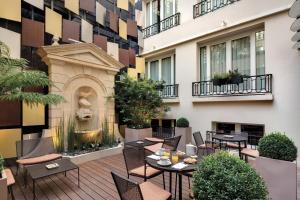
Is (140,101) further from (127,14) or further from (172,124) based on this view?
(127,14)

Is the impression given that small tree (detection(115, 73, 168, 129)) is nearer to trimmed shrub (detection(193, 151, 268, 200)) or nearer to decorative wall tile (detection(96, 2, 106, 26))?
decorative wall tile (detection(96, 2, 106, 26))

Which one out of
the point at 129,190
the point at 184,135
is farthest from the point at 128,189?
the point at 184,135

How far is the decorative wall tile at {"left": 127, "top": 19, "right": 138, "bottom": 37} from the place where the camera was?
32.6 ft

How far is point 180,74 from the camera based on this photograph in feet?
29.6

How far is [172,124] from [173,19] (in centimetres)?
487

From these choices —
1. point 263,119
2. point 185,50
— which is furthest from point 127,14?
point 263,119

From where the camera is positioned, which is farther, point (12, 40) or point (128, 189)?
point (12, 40)

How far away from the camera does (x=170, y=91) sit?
9.59 meters

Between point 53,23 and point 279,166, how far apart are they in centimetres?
721

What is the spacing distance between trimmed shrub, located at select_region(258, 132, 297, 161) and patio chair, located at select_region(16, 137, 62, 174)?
4.53 meters

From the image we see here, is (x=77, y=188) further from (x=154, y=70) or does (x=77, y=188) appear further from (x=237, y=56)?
(x=154, y=70)

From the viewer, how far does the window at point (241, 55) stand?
7.08 m

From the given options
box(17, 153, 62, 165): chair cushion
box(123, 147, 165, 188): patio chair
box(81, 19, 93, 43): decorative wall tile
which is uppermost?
box(81, 19, 93, 43): decorative wall tile

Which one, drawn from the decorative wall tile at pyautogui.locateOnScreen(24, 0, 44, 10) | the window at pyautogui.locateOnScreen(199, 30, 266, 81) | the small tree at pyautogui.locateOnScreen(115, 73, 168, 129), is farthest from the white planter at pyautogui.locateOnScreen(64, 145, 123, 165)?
the decorative wall tile at pyautogui.locateOnScreen(24, 0, 44, 10)
